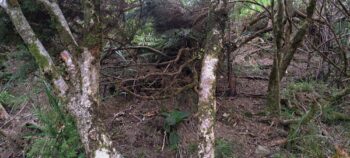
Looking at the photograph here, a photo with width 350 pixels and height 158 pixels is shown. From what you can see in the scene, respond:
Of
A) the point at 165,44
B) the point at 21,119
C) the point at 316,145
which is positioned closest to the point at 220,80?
the point at 165,44

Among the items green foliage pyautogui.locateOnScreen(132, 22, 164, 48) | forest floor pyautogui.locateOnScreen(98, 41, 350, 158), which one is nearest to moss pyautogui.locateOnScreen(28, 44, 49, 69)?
forest floor pyautogui.locateOnScreen(98, 41, 350, 158)

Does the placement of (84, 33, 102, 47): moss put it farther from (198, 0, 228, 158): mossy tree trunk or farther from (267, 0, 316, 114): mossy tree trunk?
(267, 0, 316, 114): mossy tree trunk

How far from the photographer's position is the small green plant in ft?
12.4

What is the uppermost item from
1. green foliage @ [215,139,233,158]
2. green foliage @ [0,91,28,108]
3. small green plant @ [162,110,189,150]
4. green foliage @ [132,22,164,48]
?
green foliage @ [132,22,164,48]

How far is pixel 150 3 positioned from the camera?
4.34 meters

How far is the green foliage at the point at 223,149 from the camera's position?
354cm

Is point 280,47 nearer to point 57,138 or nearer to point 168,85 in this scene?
point 168,85

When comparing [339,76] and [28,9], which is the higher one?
[28,9]

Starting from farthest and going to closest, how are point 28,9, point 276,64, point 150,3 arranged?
point 150,3 → point 276,64 → point 28,9

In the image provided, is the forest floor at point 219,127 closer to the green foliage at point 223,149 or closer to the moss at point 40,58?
the green foliage at point 223,149

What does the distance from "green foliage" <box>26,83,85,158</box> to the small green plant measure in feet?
2.78

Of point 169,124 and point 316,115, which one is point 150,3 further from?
point 316,115

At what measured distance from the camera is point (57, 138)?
359 cm

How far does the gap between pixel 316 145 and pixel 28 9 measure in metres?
3.01
